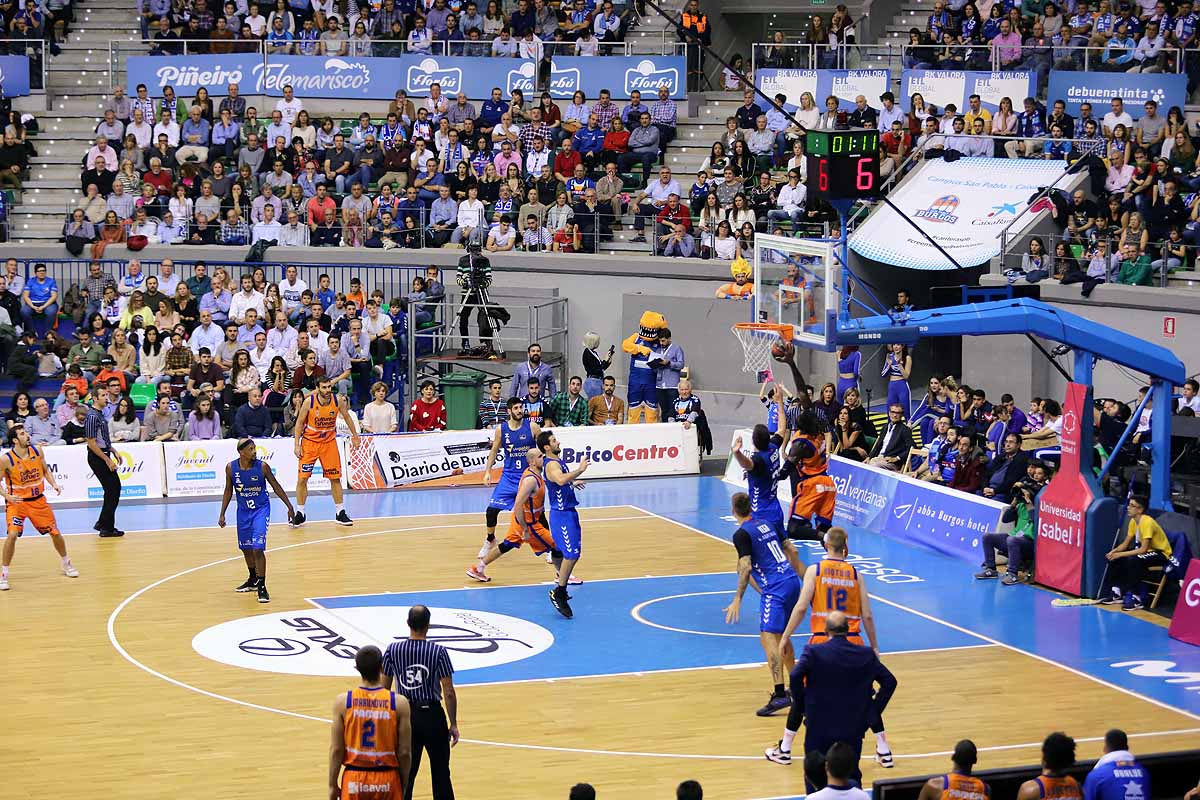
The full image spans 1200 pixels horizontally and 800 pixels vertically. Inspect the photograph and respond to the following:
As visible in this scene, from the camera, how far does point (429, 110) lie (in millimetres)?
32719

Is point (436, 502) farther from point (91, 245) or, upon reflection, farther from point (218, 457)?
point (91, 245)

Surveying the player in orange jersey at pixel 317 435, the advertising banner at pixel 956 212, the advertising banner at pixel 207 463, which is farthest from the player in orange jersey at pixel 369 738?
the advertising banner at pixel 956 212

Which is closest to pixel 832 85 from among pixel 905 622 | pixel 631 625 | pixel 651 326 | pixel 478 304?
pixel 651 326

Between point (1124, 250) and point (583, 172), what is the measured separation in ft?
32.2

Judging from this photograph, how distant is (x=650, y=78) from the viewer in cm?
3272

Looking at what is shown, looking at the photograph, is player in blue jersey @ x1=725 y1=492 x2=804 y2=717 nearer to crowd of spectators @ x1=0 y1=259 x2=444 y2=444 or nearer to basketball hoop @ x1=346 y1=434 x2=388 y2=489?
crowd of spectators @ x1=0 y1=259 x2=444 y2=444

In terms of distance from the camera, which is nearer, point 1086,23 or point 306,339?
point 306,339

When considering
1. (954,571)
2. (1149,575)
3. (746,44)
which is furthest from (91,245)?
(1149,575)

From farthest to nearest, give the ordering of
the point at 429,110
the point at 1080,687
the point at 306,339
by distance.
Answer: the point at 429,110 → the point at 306,339 → the point at 1080,687

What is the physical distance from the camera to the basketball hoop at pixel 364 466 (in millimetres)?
24906

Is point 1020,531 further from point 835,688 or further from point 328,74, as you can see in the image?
point 328,74

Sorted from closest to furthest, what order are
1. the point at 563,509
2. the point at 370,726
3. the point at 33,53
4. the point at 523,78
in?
the point at 370,726 → the point at 563,509 → the point at 523,78 → the point at 33,53

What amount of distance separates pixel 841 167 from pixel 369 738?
361 inches

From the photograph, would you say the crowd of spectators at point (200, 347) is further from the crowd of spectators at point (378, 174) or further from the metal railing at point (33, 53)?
the metal railing at point (33, 53)
